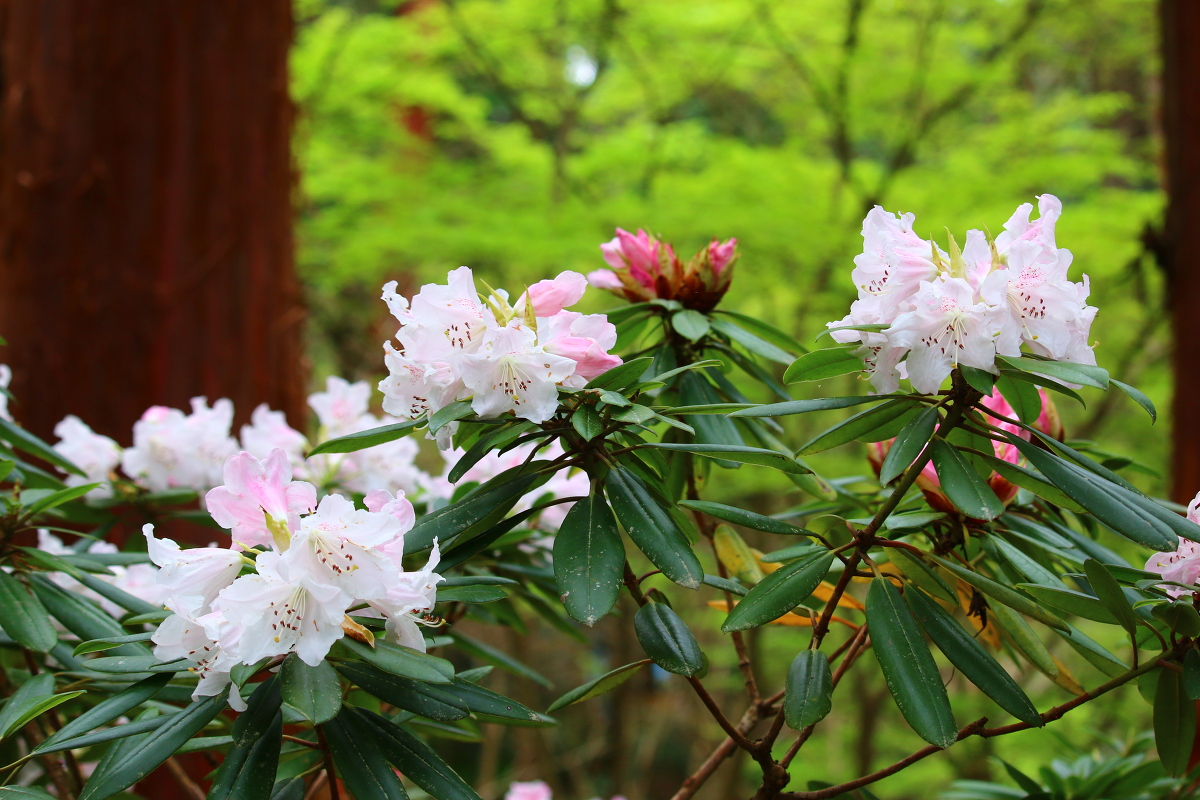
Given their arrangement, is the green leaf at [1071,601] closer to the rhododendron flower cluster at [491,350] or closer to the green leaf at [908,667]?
the green leaf at [908,667]

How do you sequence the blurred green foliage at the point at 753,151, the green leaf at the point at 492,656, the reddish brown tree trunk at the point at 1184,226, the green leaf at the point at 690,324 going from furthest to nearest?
the blurred green foliage at the point at 753,151, the reddish brown tree trunk at the point at 1184,226, the green leaf at the point at 492,656, the green leaf at the point at 690,324

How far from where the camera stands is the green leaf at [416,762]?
0.59 metres

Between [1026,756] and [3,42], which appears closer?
[3,42]

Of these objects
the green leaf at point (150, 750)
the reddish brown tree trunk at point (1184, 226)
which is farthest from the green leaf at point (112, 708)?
the reddish brown tree trunk at point (1184, 226)

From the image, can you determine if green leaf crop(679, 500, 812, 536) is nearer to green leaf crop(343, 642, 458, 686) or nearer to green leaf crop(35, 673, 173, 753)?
green leaf crop(343, 642, 458, 686)

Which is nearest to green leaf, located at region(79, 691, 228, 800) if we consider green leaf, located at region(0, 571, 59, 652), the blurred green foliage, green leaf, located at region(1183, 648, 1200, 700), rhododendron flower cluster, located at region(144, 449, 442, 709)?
rhododendron flower cluster, located at region(144, 449, 442, 709)

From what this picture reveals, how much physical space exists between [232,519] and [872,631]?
0.44 meters

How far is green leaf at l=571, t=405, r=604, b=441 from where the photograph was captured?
615 mm

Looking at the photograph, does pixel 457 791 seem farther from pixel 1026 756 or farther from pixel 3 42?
pixel 1026 756

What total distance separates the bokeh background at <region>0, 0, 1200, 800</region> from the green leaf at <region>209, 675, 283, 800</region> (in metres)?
1.49

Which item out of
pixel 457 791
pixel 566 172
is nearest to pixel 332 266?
pixel 566 172

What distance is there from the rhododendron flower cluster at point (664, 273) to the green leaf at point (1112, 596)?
425 mm

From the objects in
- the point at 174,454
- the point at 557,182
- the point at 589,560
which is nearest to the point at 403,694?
the point at 589,560

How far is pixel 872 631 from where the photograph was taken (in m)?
0.65
